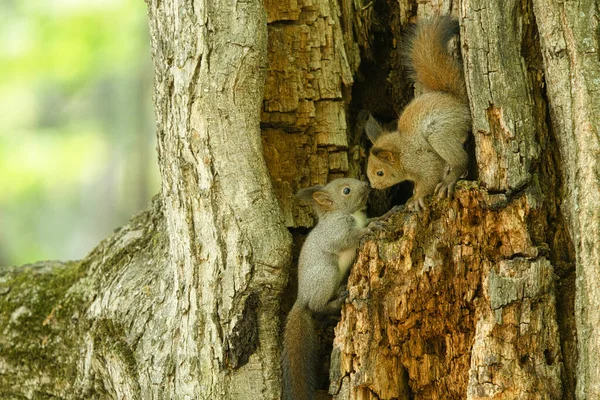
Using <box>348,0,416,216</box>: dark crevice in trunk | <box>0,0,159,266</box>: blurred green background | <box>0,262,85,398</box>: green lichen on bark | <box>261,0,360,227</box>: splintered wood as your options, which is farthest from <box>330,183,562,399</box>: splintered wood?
<box>0,0,159,266</box>: blurred green background

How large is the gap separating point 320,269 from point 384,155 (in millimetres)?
795

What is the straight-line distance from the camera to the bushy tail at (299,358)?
13.1 ft

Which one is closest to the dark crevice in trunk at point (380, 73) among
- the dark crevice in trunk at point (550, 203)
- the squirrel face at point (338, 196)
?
the squirrel face at point (338, 196)

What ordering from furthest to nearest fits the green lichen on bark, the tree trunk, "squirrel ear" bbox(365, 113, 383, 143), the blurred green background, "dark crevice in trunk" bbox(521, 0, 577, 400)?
the blurred green background < the green lichen on bark < "squirrel ear" bbox(365, 113, 383, 143) < "dark crevice in trunk" bbox(521, 0, 577, 400) < the tree trunk

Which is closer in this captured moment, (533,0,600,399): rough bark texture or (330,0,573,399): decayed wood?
(533,0,600,399): rough bark texture

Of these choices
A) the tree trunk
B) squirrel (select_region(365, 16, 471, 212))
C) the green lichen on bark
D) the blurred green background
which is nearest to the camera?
the tree trunk

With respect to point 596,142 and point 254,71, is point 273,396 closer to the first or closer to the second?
point 254,71

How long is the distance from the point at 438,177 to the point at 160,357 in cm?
181

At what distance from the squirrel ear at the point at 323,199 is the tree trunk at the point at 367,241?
17 cm

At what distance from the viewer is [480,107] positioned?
143 inches

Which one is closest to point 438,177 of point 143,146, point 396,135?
point 396,135

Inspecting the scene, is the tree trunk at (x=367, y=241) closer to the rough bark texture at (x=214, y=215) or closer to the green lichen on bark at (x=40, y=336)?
the rough bark texture at (x=214, y=215)

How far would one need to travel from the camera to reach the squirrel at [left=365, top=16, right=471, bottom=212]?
398cm

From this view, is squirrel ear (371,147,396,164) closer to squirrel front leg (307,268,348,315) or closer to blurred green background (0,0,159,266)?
squirrel front leg (307,268,348,315)
